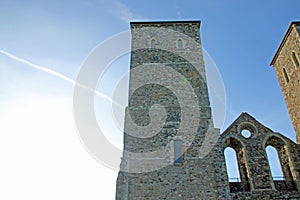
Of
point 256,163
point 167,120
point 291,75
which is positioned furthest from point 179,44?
point 256,163

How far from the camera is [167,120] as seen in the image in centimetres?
1401

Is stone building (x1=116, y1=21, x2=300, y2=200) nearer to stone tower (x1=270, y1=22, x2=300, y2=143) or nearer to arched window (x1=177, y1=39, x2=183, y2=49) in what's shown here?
arched window (x1=177, y1=39, x2=183, y2=49)

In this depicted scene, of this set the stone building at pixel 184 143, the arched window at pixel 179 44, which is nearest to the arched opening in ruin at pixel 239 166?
the stone building at pixel 184 143

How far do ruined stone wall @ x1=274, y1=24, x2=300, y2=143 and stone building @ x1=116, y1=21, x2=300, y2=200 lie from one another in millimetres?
4395

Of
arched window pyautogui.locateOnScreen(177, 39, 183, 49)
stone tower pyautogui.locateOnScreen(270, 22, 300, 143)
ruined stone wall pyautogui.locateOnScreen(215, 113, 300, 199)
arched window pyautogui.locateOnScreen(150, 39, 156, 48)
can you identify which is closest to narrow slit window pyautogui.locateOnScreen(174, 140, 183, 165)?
ruined stone wall pyautogui.locateOnScreen(215, 113, 300, 199)

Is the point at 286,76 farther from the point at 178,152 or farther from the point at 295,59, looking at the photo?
the point at 178,152

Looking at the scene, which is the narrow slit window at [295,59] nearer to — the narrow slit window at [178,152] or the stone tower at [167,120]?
the stone tower at [167,120]

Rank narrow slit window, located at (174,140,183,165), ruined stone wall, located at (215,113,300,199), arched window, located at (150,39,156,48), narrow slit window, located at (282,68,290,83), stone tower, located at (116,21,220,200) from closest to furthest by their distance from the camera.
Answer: stone tower, located at (116,21,220,200), ruined stone wall, located at (215,113,300,199), narrow slit window, located at (174,140,183,165), arched window, located at (150,39,156,48), narrow slit window, located at (282,68,290,83)

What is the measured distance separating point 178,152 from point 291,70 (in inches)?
440

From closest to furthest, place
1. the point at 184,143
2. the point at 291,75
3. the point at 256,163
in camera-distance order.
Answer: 1. the point at 184,143
2. the point at 256,163
3. the point at 291,75

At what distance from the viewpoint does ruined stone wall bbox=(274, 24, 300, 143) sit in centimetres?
1797

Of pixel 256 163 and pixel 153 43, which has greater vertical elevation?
pixel 153 43

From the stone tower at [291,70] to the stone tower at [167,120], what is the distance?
643 cm

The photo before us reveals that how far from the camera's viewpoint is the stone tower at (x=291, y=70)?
59.2 feet
